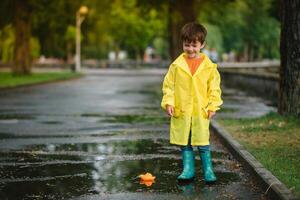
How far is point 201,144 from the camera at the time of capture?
774 cm

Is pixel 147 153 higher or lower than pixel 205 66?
lower

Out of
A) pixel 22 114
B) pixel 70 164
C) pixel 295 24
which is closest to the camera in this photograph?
pixel 70 164

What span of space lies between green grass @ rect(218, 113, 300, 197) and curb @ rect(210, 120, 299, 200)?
8 cm

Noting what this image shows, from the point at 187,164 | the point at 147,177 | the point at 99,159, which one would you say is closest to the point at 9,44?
the point at 99,159

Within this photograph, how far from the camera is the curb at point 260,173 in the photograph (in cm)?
677

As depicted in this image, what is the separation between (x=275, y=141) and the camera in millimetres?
10703

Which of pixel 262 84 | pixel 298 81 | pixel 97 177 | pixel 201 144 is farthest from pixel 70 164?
pixel 262 84

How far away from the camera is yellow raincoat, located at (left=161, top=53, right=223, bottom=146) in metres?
7.66

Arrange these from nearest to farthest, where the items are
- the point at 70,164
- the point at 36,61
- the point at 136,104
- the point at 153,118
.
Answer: the point at 70,164 < the point at 153,118 < the point at 136,104 < the point at 36,61

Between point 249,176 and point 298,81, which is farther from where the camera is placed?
point 298,81

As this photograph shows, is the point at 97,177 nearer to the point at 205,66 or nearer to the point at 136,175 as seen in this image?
the point at 136,175

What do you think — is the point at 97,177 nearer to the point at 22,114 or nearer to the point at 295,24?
the point at 295,24

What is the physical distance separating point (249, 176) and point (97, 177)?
1834 millimetres

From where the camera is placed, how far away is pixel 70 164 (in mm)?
9367
